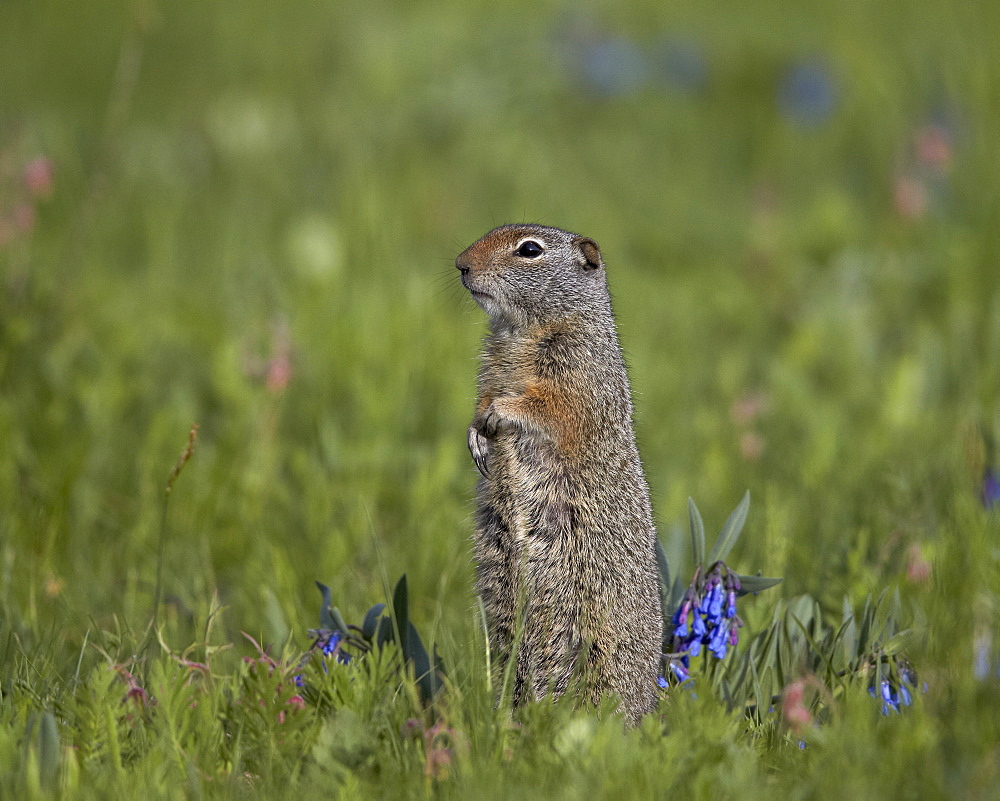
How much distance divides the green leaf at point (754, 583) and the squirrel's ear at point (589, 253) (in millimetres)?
1096

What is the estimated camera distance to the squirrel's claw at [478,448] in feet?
9.71

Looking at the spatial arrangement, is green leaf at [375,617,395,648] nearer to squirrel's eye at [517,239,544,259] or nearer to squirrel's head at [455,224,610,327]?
squirrel's head at [455,224,610,327]

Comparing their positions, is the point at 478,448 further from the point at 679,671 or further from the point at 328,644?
the point at 679,671

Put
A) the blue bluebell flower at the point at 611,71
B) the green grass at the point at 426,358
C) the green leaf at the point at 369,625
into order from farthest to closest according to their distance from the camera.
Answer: the blue bluebell flower at the point at 611,71
the green leaf at the point at 369,625
the green grass at the point at 426,358

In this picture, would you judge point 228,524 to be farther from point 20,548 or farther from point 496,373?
point 496,373

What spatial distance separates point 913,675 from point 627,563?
30.6 inches

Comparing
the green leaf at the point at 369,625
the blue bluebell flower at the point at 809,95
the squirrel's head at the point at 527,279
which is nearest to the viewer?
the green leaf at the point at 369,625

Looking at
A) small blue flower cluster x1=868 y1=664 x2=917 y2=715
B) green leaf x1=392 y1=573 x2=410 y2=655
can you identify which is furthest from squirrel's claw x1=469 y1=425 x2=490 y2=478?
small blue flower cluster x1=868 y1=664 x2=917 y2=715

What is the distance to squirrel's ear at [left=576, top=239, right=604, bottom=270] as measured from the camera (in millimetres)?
3562

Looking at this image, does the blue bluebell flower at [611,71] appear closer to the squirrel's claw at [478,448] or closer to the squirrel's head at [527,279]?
the squirrel's head at [527,279]

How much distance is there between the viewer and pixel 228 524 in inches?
172

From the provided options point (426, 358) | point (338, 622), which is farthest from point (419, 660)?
point (426, 358)

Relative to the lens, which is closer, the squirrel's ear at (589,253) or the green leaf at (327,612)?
the green leaf at (327,612)

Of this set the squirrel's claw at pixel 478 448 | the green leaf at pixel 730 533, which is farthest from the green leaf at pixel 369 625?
the green leaf at pixel 730 533
